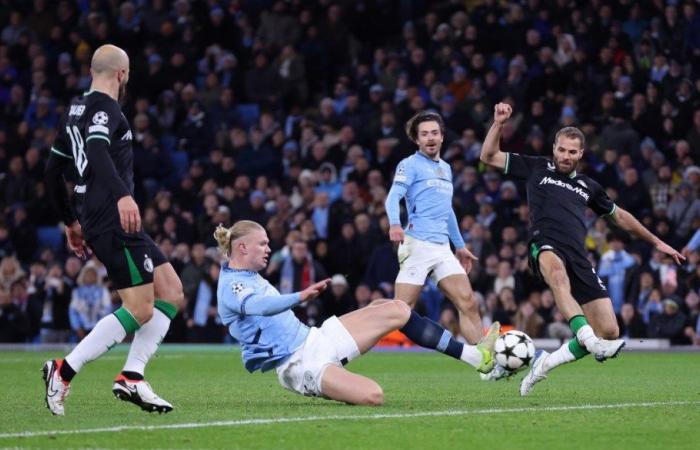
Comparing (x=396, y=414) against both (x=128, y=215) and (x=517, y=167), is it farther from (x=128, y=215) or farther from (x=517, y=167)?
(x=517, y=167)

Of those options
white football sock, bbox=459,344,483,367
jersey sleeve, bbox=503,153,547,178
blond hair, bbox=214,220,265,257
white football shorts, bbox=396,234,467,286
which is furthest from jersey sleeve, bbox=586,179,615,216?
blond hair, bbox=214,220,265,257

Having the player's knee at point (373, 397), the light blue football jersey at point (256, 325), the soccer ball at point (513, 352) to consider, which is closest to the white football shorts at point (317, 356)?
the light blue football jersey at point (256, 325)

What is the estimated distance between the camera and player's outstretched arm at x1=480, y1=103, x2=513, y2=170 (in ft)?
36.0

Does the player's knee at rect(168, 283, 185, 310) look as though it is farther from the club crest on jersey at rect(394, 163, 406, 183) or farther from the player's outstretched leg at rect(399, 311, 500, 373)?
the club crest on jersey at rect(394, 163, 406, 183)

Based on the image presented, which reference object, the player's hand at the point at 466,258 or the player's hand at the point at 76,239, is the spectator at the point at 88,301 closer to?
the player's hand at the point at 466,258

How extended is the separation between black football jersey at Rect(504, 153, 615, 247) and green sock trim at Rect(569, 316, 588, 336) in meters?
0.76

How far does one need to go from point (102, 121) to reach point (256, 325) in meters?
1.77

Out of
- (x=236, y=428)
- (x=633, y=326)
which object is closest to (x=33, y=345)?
(x=633, y=326)

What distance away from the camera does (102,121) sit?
29.5 feet

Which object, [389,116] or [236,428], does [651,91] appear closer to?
[389,116]

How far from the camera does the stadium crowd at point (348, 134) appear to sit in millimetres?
21297

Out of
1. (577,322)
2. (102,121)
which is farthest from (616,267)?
(102,121)

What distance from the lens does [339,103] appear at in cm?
2534

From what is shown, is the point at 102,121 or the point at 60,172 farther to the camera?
the point at 60,172
